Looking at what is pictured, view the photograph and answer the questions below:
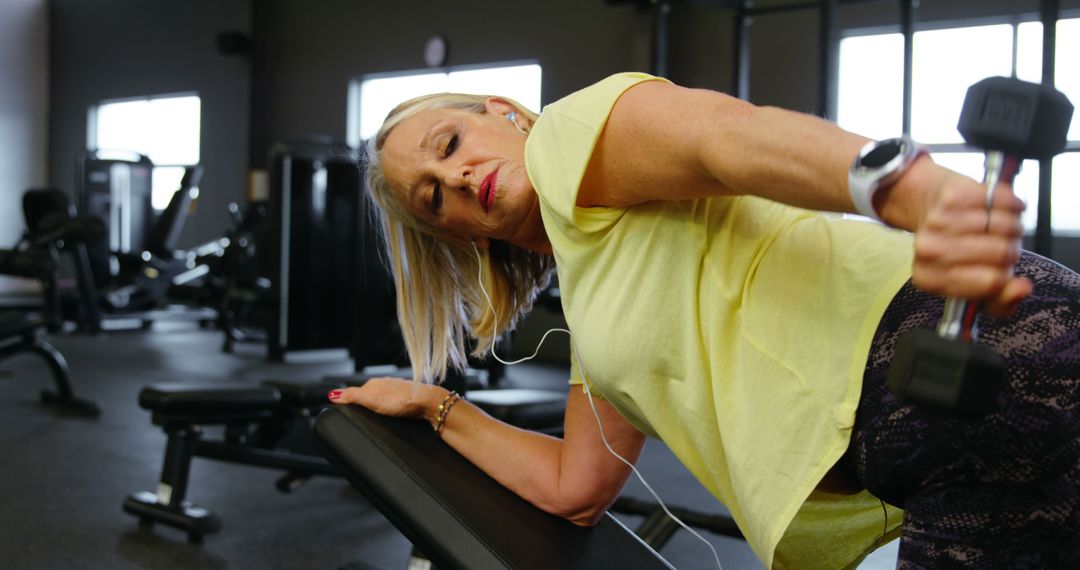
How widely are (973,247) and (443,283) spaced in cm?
86

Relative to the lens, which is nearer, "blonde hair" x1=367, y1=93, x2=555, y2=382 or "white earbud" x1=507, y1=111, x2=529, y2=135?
"white earbud" x1=507, y1=111, x2=529, y2=135

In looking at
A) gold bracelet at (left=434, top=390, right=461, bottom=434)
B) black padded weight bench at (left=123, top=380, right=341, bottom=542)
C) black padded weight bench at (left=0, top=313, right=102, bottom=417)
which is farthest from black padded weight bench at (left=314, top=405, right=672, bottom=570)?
black padded weight bench at (left=0, top=313, right=102, bottom=417)

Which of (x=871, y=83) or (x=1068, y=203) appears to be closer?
(x=1068, y=203)

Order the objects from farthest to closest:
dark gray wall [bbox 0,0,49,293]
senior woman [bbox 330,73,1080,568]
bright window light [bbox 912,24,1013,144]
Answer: dark gray wall [bbox 0,0,49,293] < bright window light [bbox 912,24,1013,144] < senior woman [bbox 330,73,1080,568]

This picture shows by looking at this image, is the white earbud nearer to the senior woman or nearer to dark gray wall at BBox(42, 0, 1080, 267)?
the senior woman

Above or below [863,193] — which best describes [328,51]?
above

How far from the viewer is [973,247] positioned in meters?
0.50

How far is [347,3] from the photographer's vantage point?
320 inches

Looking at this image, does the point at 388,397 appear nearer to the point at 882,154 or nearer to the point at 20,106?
the point at 882,154

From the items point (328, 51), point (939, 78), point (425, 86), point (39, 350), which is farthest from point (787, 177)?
point (328, 51)

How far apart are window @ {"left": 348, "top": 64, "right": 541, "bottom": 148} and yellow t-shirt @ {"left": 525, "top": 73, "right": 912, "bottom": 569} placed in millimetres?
6182

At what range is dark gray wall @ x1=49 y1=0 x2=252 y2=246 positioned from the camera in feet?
29.1

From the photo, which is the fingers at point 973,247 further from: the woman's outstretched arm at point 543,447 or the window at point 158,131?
the window at point 158,131

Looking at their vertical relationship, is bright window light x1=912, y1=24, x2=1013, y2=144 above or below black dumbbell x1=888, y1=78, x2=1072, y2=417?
above
